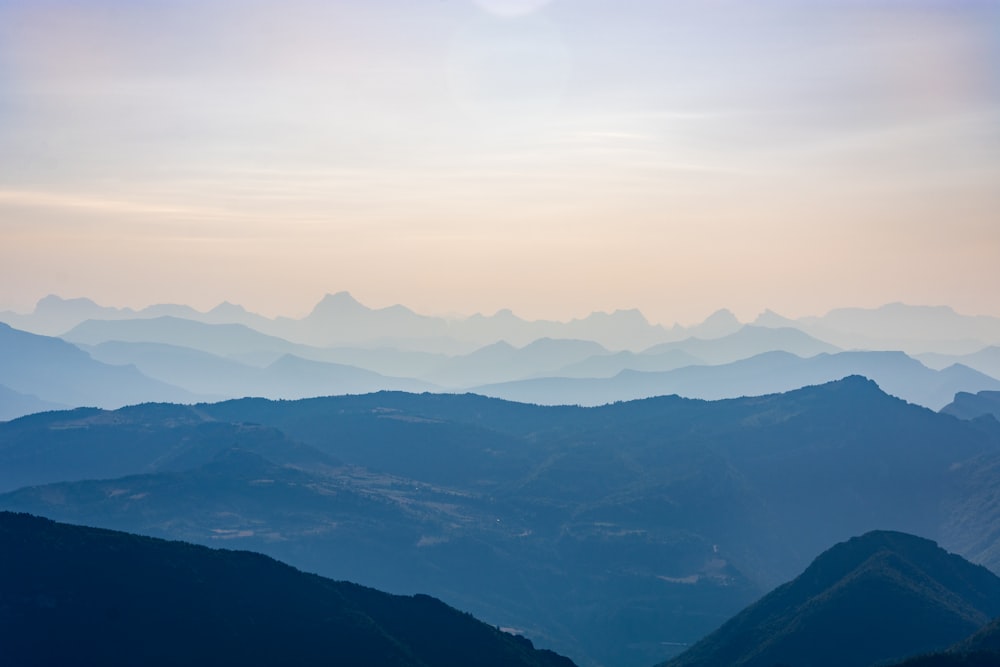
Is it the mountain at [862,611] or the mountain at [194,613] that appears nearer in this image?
the mountain at [194,613]

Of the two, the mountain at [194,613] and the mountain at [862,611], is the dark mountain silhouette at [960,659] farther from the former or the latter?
the mountain at [194,613]

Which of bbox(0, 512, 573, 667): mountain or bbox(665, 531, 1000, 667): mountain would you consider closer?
bbox(0, 512, 573, 667): mountain

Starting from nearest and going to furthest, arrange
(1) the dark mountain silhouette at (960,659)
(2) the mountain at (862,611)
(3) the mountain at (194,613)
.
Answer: (3) the mountain at (194,613) → (1) the dark mountain silhouette at (960,659) → (2) the mountain at (862,611)

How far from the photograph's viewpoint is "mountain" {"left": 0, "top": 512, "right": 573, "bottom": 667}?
82.7 m

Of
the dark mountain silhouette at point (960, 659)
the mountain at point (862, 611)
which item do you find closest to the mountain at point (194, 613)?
the mountain at point (862, 611)

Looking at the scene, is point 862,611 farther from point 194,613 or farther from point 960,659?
point 194,613

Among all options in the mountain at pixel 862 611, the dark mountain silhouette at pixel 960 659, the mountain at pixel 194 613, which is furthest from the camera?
the mountain at pixel 862 611

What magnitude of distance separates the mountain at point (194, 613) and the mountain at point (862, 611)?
2895 centimetres

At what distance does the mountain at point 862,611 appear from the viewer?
114 metres

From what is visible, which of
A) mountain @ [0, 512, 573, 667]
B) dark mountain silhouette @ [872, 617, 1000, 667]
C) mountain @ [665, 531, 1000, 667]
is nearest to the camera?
mountain @ [0, 512, 573, 667]

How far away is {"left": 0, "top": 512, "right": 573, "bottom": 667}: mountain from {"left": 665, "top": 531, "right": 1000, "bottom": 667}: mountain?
29.0 meters

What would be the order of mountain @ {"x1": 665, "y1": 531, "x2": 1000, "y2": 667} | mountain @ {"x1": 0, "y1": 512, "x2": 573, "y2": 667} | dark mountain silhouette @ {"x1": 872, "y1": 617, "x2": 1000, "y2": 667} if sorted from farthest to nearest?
mountain @ {"x1": 665, "y1": 531, "x2": 1000, "y2": 667} → dark mountain silhouette @ {"x1": 872, "y1": 617, "x2": 1000, "y2": 667} → mountain @ {"x1": 0, "y1": 512, "x2": 573, "y2": 667}

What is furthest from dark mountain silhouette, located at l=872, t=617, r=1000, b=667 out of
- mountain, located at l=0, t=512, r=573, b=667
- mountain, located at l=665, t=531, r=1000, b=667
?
mountain, located at l=0, t=512, r=573, b=667

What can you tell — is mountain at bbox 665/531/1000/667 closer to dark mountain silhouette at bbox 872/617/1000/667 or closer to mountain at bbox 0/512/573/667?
dark mountain silhouette at bbox 872/617/1000/667
